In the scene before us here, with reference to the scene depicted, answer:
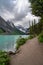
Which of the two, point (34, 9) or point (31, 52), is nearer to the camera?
point (31, 52)

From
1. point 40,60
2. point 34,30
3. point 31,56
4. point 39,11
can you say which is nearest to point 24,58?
point 31,56

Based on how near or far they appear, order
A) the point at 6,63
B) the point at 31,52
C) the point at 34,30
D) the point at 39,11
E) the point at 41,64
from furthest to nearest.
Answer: the point at 34,30 → the point at 39,11 → the point at 31,52 → the point at 6,63 → the point at 41,64

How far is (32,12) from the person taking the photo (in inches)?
867

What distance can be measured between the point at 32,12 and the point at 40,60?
1070 centimetres

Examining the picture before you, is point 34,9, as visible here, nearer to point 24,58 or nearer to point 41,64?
point 24,58

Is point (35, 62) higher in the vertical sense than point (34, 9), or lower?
lower

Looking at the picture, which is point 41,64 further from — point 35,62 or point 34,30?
point 34,30

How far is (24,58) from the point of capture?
506 inches

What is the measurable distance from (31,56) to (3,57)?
1.77 m

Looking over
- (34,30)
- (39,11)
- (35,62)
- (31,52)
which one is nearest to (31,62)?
(35,62)

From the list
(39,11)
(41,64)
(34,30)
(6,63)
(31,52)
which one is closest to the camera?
(41,64)

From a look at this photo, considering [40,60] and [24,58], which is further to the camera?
[24,58]

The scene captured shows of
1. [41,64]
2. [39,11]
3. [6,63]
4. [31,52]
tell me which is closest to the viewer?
[41,64]

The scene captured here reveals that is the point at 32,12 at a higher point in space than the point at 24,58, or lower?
higher
